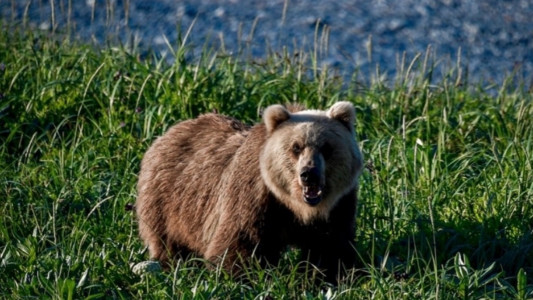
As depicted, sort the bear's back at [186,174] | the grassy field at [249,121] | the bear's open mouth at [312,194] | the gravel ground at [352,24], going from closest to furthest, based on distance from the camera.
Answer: the grassy field at [249,121] < the bear's open mouth at [312,194] < the bear's back at [186,174] < the gravel ground at [352,24]

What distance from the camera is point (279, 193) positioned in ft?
17.8

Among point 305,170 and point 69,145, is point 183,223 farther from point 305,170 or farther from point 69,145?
point 69,145

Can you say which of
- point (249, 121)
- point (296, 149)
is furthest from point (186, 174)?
point (249, 121)

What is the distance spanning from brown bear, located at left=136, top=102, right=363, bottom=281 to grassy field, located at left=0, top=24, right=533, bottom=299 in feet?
0.50

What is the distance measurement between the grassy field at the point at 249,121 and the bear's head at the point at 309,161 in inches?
12.8

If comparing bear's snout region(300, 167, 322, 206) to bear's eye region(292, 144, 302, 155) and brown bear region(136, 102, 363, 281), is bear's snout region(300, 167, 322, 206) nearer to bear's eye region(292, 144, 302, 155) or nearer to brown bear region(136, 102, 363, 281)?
brown bear region(136, 102, 363, 281)

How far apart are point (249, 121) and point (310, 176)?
7.43ft

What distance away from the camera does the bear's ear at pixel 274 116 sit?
5484 millimetres

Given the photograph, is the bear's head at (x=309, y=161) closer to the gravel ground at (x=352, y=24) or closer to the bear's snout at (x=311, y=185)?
the bear's snout at (x=311, y=185)

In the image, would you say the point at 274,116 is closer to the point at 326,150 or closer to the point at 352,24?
the point at 326,150

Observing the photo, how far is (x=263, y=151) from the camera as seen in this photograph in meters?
5.52

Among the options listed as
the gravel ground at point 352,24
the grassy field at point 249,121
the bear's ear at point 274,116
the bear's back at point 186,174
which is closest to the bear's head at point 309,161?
the bear's ear at point 274,116

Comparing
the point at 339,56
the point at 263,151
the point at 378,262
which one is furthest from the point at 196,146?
the point at 339,56

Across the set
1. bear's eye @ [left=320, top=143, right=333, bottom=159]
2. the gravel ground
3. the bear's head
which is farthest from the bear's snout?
the gravel ground
